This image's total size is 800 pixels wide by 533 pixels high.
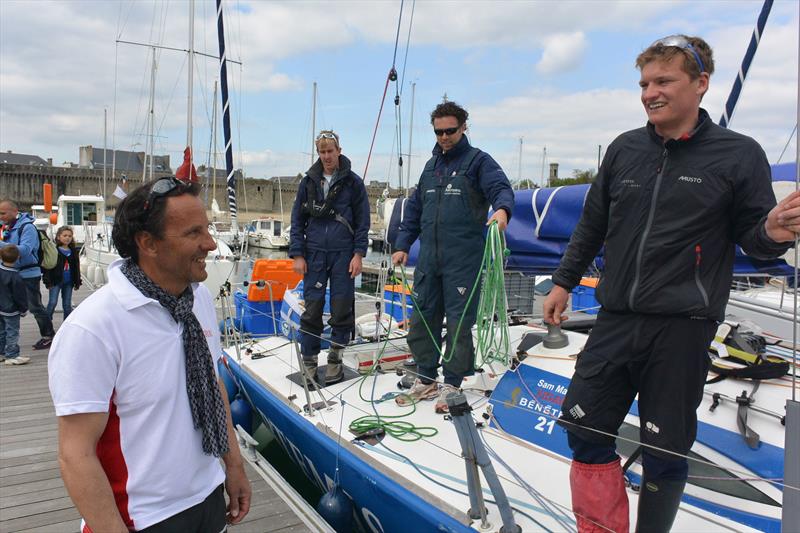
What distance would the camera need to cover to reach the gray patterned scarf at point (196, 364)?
4.44 feet

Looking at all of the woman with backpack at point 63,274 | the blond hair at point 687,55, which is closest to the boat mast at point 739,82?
the blond hair at point 687,55

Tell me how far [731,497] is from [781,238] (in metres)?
1.22

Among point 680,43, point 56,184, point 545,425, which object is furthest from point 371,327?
point 56,184

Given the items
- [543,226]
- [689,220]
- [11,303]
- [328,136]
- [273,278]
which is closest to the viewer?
[689,220]

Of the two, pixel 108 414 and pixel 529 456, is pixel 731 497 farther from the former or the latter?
pixel 108 414

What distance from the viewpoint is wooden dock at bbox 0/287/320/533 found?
3.05 m

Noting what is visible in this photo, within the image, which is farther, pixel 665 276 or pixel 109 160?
pixel 109 160

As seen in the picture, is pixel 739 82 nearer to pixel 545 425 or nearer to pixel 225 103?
pixel 545 425

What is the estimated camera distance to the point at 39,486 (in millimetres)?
3459

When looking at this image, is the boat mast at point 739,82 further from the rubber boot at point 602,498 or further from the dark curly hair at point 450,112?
the rubber boot at point 602,498

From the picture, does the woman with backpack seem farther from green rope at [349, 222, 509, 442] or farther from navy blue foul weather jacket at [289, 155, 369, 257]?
green rope at [349, 222, 509, 442]

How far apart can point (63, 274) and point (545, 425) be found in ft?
22.8

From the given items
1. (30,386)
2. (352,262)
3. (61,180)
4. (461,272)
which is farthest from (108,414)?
(61,180)

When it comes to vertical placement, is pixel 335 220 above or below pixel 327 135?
below
